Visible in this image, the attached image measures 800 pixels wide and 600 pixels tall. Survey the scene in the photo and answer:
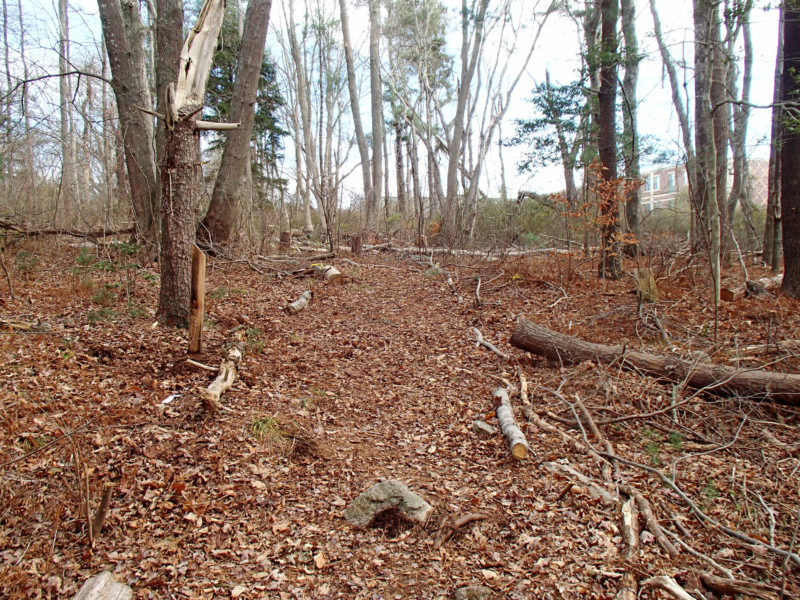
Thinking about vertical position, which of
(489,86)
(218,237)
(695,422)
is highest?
(489,86)

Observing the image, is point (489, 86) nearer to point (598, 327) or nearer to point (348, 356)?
point (598, 327)

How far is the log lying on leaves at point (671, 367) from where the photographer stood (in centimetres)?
364

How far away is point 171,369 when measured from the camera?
3887 millimetres

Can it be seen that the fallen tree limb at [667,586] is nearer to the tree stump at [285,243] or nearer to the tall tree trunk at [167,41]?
the tall tree trunk at [167,41]

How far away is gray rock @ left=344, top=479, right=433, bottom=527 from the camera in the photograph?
257 centimetres

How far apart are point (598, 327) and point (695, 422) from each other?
2135mm

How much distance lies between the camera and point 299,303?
6527 mm

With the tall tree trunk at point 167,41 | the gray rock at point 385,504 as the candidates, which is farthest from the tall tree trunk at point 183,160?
the gray rock at point 385,504

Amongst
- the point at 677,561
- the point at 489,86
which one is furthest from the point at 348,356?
the point at 489,86

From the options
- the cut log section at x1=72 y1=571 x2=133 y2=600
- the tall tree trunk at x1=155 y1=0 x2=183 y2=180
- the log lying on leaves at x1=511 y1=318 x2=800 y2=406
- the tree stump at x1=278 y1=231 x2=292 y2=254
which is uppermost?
the tall tree trunk at x1=155 y1=0 x2=183 y2=180

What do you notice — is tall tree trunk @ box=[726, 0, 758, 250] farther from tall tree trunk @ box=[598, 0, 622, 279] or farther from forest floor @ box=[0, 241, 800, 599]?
forest floor @ box=[0, 241, 800, 599]

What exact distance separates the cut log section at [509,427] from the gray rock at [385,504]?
847mm

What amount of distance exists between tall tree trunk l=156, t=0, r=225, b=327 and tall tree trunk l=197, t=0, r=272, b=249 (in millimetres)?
3562

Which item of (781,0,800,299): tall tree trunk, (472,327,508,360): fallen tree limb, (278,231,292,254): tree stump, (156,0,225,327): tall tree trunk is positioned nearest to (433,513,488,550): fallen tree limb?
(472,327,508,360): fallen tree limb
